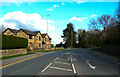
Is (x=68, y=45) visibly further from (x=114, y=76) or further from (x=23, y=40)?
(x=114, y=76)

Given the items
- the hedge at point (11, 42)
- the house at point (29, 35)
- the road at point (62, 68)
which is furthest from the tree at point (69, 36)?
the road at point (62, 68)

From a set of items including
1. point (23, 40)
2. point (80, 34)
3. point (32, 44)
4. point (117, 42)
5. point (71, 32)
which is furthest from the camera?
point (80, 34)

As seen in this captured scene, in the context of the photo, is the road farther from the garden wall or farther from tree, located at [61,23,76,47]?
tree, located at [61,23,76,47]

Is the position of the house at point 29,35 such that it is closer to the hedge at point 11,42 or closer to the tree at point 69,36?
the hedge at point 11,42

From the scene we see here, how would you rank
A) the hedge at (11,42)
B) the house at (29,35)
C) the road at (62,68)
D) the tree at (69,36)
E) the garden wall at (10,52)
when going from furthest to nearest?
the tree at (69,36) → the house at (29,35) → the hedge at (11,42) → the garden wall at (10,52) → the road at (62,68)

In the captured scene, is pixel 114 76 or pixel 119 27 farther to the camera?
pixel 119 27

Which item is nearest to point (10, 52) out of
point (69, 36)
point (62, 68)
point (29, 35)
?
point (62, 68)

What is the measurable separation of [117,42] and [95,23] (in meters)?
18.4

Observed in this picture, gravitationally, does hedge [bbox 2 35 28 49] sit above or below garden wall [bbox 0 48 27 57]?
above

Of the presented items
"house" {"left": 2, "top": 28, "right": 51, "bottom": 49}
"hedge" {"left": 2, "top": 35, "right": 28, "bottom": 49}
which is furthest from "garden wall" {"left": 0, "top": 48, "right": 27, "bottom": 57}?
"house" {"left": 2, "top": 28, "right": 51, "bottom": 49}

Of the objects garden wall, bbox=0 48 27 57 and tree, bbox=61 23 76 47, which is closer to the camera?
garden wall, bbox=0 48 27 57

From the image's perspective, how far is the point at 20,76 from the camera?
23.7ft

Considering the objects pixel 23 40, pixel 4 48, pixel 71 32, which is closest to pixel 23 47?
pixel 23 40

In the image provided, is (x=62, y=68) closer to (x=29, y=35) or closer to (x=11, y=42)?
(x=11, y=42)
